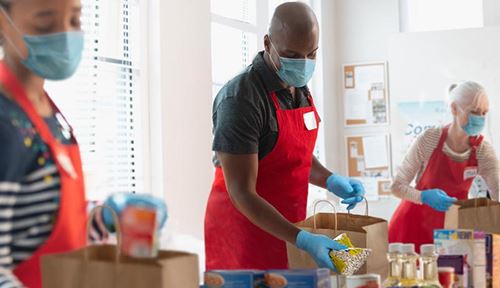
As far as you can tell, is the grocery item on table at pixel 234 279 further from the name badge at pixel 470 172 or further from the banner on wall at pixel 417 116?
the banner on wall at pixel 417 116

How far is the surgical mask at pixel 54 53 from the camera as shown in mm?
1495

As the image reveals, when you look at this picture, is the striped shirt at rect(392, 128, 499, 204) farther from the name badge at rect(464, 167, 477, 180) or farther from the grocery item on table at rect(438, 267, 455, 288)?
the grocery item on table at rect(438, 267, 455, 288)

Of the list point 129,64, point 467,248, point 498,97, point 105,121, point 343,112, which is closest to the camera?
point 467,248

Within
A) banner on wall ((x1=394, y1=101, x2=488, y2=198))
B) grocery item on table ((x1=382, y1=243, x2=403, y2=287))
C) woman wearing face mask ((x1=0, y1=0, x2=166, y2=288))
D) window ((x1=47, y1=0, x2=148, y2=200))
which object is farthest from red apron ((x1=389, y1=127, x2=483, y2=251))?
woman wearing face mask ((x1=0, y1=0, x2=166, y2=288))

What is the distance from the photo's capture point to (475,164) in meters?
3.94

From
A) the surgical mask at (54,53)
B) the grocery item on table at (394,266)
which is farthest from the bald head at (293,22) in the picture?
the surgical mask at (54,53)

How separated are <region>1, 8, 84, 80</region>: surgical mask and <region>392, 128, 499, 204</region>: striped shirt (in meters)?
2.58

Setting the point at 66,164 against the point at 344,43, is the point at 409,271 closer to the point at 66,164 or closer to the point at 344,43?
the point at 66,164

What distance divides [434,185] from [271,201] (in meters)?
1.54

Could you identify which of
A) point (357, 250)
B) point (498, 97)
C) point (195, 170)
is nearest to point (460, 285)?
point (357, 250)

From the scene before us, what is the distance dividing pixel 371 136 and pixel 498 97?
1.08 m

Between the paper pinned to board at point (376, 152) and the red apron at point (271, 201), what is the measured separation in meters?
3.58

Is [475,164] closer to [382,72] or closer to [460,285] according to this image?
[460,285]

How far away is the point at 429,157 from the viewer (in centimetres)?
392
